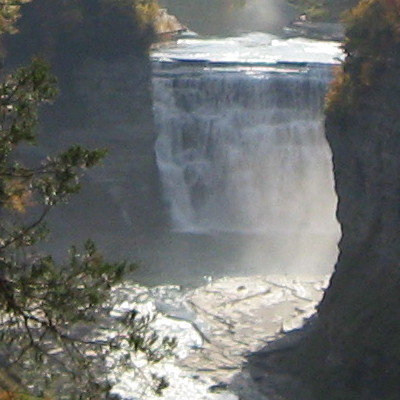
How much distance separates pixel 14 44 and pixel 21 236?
3101 centimetres

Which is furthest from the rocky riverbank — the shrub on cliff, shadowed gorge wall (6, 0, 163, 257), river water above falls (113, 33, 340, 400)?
shadowed gorge wall (6, 0, 163, 257)

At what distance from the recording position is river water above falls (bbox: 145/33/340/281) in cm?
4206

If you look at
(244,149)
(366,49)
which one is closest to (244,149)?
(244,149)

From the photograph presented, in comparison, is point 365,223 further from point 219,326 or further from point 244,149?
point 244,149

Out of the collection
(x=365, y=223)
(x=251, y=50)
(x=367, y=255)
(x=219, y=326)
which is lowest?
(x=219, y=326)

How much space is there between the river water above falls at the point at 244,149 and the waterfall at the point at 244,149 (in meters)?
0.03

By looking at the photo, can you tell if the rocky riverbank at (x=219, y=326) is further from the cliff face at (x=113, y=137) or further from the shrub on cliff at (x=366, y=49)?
the cliff face at (x=113, y=137)

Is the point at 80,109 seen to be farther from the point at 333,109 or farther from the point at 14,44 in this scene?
the point at 333,109

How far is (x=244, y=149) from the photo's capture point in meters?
43.5

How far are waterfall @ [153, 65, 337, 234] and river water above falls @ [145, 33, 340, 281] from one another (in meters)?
0.03

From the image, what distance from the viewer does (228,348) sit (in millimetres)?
30391

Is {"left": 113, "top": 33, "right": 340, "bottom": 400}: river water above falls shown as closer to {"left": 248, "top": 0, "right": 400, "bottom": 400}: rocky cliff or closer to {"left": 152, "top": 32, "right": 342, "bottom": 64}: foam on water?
{"left": 152, "top": 32, "right": 342, "bottom": 64}: foam on water

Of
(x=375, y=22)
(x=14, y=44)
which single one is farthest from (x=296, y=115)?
(x=375, y=22)

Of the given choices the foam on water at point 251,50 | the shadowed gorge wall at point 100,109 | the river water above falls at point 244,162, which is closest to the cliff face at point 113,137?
the shadowed gorge wall at point 100,109
